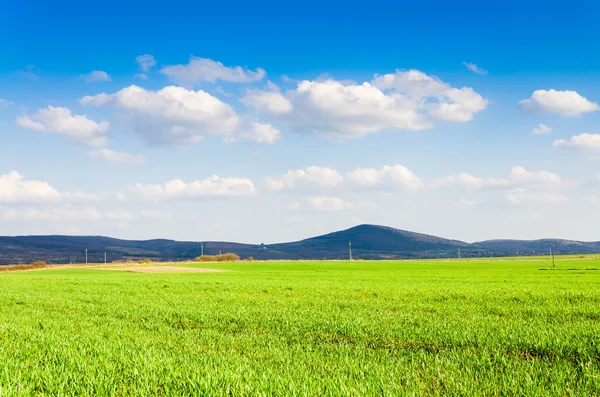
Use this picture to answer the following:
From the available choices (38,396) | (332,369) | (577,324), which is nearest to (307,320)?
(332,369)

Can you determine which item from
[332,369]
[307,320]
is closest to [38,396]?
[332,369]

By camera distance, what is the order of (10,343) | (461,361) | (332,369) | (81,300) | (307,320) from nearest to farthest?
1. (332,369)
2. (461,361)
3. (10,343)
4. (307,320)
5. (81,300)

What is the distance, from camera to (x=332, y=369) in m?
8.56

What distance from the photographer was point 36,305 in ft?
70.7

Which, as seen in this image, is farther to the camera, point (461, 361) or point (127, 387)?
point (461, 361)

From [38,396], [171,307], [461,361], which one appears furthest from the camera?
[171,307]

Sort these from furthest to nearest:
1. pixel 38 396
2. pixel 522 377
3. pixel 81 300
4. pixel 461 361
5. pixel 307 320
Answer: pixel 81 300
pixel 307 320
pixel 461 361
pixel 522 377
pixel 38 396

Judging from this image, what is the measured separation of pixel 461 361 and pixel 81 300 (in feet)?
62.6

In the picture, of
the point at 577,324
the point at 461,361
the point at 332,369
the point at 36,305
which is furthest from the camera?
the point at 36,305

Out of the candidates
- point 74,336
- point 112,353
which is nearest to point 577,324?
point 112,353

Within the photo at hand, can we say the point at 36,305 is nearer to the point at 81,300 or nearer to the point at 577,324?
the point at 81,300

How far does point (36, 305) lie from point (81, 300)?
1955 mm

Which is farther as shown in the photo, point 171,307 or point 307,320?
point 171,307

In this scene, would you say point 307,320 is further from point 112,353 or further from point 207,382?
point 207,382
